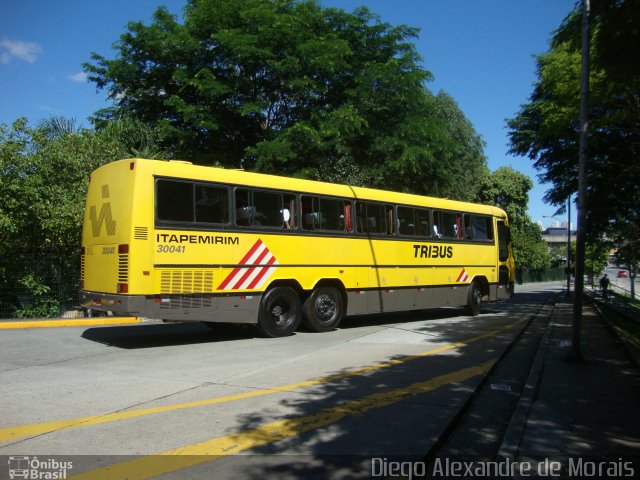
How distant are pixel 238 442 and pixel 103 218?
6.36 metres

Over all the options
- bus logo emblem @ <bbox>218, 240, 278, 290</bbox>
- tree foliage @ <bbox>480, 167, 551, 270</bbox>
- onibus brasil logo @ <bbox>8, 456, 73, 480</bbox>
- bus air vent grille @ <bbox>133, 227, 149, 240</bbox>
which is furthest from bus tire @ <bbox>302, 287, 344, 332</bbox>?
tree foliage @ <bbox>480, 167, 551, 270</bbox>

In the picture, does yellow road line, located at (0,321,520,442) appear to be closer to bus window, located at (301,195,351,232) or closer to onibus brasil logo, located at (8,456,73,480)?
onibus brasil logo, located at (8,456,73,480)

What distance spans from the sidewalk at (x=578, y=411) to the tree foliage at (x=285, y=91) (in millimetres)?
12440

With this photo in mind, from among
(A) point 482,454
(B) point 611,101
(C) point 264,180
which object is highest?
(B) point 611,101

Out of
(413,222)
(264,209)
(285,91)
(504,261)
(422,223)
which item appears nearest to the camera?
(264,209)

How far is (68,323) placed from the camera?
12547 mm

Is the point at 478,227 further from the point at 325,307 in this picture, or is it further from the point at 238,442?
the point at 238,442

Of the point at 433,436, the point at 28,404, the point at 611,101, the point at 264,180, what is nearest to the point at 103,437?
the point at 28,404

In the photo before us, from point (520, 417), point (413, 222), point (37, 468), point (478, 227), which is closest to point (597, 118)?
point (478, 227)

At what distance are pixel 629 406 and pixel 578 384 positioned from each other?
1045 mm

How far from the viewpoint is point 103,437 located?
15.0 ft

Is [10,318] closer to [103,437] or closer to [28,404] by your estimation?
[28,404]

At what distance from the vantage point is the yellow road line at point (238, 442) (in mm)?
3830

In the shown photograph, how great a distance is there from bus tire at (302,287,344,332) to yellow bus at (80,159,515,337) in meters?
0.02
